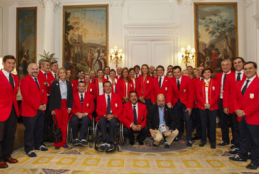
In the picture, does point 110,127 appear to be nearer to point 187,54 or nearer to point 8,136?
point 8,136

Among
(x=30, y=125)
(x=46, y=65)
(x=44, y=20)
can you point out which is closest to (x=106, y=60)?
(x=44, y=20)


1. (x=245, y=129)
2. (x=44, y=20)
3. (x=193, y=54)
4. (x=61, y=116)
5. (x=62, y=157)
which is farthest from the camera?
(x=44, y=20)

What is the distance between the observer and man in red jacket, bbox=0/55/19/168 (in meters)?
3.45

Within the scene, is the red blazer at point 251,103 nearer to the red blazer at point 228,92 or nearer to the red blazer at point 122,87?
the red blazer at point 228,92

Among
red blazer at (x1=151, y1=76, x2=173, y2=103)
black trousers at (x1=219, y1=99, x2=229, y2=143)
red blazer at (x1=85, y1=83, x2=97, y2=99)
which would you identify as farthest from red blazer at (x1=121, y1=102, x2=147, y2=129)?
black trousers at (x1=219, y1=99, x2=229, y2=143)

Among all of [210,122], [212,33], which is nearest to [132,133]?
[210,122]

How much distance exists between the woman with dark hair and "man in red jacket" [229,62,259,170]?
12.7 ft

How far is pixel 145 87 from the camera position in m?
5.91

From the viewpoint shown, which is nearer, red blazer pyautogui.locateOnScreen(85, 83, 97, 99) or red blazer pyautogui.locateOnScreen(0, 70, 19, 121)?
red blazer pyautogui.locateOnScreen(0, 70, 19, 121)

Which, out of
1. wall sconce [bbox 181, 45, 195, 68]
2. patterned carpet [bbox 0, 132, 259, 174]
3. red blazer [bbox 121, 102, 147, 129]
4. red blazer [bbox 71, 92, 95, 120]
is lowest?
patterned carpet [bbox 0, 132, 259, 174]

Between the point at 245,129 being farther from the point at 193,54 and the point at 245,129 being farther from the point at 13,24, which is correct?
the point at 13,24

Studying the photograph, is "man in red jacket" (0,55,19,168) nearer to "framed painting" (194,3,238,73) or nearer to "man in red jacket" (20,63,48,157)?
"man in red jacket" (20,63,48,157)

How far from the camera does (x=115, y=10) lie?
33.1 feet

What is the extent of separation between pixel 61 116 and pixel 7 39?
8766mm
